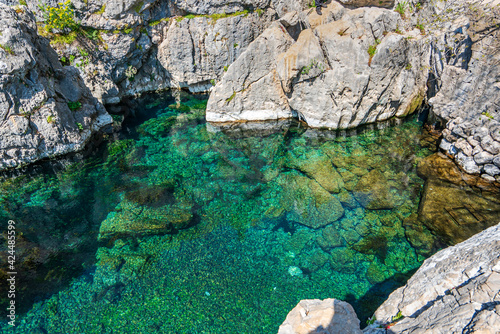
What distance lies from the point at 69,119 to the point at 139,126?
14.2 ft

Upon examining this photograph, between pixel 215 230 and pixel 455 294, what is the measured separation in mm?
7932

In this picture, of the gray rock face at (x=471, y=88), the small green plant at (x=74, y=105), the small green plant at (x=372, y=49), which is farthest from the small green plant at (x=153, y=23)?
the gray rock face at (x=471, y=88)

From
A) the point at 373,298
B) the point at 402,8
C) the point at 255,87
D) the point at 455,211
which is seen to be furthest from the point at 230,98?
the point at 373,298

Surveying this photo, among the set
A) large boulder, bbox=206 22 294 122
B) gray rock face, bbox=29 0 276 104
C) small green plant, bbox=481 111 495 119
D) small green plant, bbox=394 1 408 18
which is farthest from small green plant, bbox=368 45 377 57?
gray rock face, bbox=29 0 276 104

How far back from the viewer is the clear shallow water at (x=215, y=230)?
8297 mm

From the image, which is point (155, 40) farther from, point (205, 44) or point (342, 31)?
point (342, 31)

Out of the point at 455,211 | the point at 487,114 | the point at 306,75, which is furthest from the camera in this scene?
the point at 306,75

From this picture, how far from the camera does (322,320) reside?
621 cm

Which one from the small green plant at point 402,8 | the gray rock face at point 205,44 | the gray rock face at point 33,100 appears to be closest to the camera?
the gray rock face at point 33,100

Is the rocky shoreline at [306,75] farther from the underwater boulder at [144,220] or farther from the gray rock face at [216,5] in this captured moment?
the underwater boulder at [144,220]

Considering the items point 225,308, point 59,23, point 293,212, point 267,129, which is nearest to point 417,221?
point 293,212

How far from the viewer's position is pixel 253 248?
1007 centimetres

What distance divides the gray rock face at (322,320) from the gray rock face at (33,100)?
15907mm

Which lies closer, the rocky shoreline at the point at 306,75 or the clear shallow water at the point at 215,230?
the clear shallow water at the point at 215,230
